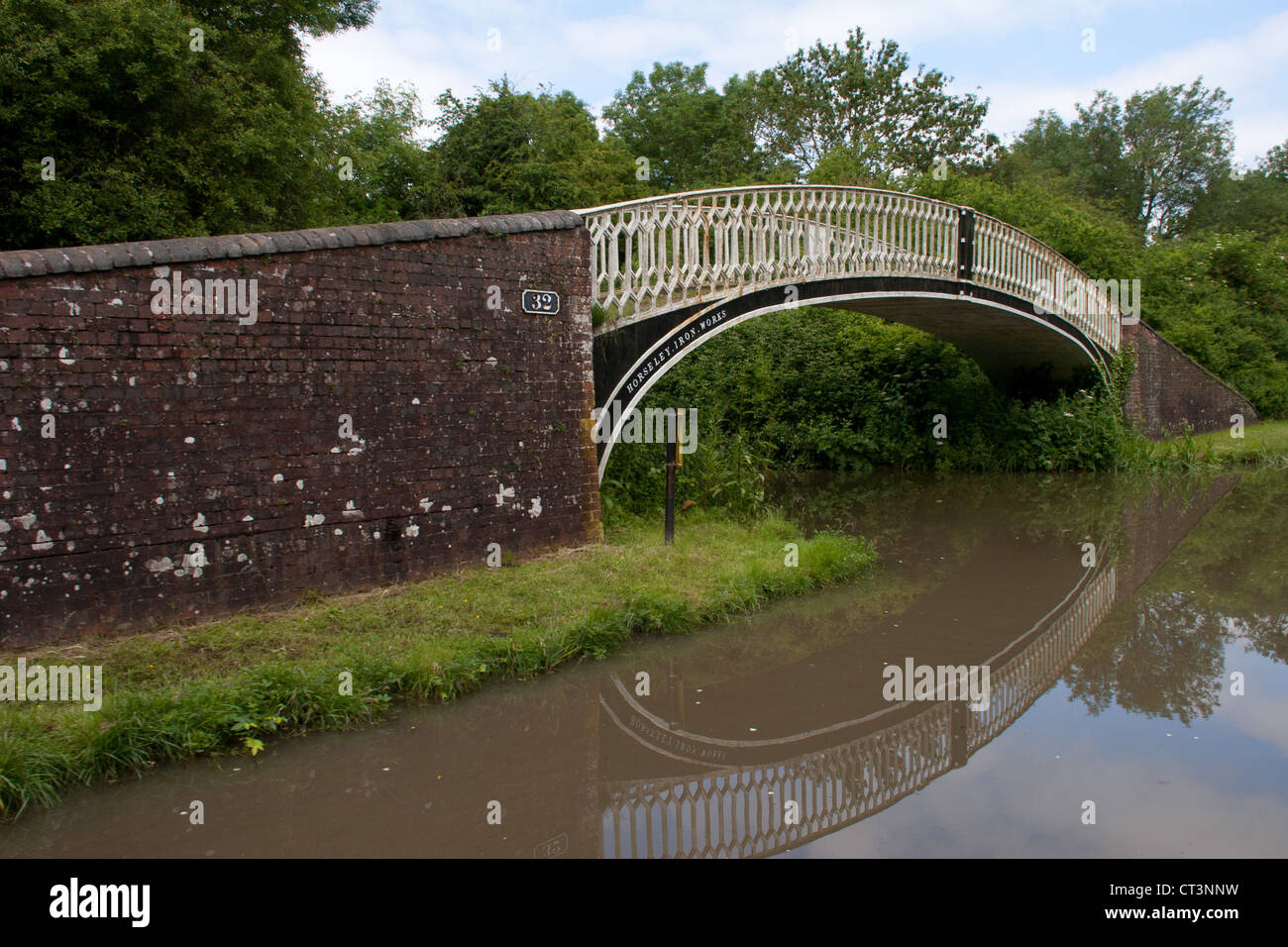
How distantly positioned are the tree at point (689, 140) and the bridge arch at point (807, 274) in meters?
18.6

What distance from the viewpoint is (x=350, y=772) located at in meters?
4.77

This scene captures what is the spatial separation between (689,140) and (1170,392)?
845 inches

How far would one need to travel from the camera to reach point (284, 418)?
6668 millimetres

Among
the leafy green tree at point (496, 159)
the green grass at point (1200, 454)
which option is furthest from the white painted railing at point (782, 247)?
the leafy green tree at point (496, 159)

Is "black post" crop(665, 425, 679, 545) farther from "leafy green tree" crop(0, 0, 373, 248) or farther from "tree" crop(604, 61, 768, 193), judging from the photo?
"tree" crop(604, 61, 768, 193)

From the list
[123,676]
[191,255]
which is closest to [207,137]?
[191,255]

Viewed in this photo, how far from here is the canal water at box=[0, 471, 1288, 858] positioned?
A: 13.8ft

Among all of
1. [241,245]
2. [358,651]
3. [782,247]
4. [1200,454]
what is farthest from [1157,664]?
[1200,454]

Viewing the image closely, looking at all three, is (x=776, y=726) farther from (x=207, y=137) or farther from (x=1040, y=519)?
(x=207, y=137)

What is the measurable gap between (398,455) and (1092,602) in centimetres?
584
